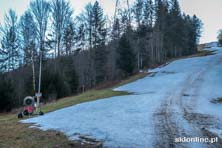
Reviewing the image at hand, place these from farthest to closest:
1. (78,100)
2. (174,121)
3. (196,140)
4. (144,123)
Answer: (78,100) → (174,121) → (144,123) → (196,140)

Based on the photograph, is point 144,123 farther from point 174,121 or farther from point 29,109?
point 29,109

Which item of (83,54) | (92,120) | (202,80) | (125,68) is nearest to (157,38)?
(83,54)

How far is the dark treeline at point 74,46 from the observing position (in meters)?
36.1

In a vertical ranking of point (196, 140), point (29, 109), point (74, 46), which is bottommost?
point (29, 109)

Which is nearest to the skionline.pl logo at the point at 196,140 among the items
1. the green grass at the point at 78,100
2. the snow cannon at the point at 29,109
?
the snow cannon at the point at 29,109

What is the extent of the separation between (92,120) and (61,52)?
33669 mm

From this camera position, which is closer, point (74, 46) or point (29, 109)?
point (29, 109)

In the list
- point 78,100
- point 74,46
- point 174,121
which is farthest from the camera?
point 74,46

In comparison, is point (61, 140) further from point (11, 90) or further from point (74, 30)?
point (74, 30)

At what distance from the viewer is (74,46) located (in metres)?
46.8

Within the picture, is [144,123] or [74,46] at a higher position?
[74,46]

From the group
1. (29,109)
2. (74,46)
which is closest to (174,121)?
(29,109)

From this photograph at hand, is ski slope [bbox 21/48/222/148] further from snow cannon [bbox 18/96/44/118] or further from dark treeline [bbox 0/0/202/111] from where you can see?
dark treeline [bbox 0/0/202/111]

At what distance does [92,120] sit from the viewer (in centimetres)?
1090
